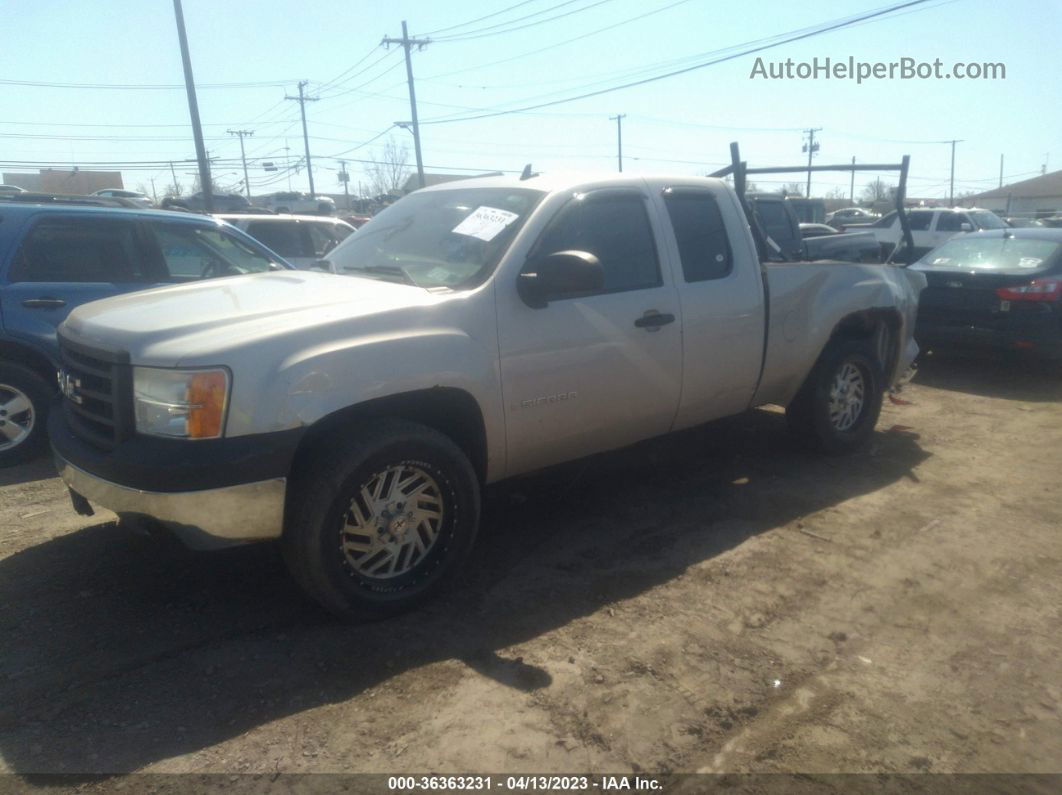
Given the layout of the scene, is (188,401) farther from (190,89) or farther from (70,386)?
(190,89)

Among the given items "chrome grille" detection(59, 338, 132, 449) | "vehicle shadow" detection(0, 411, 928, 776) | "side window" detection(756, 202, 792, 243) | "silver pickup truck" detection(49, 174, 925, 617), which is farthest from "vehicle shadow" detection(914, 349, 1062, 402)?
"chrome grille" detection(59, 338, 132, 449)

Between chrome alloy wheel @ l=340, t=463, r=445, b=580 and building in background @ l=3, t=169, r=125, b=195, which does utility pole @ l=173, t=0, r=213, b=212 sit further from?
building in background @ l=3, t=169, r=125, b=195

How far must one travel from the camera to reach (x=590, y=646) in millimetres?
3344

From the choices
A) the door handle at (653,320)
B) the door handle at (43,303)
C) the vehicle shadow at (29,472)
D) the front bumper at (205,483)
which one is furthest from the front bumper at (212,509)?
the door handle at (43,303)

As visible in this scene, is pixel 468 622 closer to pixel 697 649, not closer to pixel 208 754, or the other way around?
pixel 697 649

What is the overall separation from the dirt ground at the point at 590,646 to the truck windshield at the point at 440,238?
150 cm

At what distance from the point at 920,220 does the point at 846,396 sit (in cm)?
1964

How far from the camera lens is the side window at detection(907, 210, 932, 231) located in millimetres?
22508

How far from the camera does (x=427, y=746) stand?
2736 millimetres

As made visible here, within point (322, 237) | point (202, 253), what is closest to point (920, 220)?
point (322, 237)

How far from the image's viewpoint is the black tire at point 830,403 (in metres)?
5.61

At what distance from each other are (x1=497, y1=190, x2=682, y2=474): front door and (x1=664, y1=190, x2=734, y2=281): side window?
0.80 ft

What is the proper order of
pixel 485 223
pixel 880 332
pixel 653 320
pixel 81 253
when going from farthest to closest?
pixel 880 332, pixel 81 253, pixel 653 320, pixel 485 223

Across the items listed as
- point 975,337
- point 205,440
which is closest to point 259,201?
point 975,337
